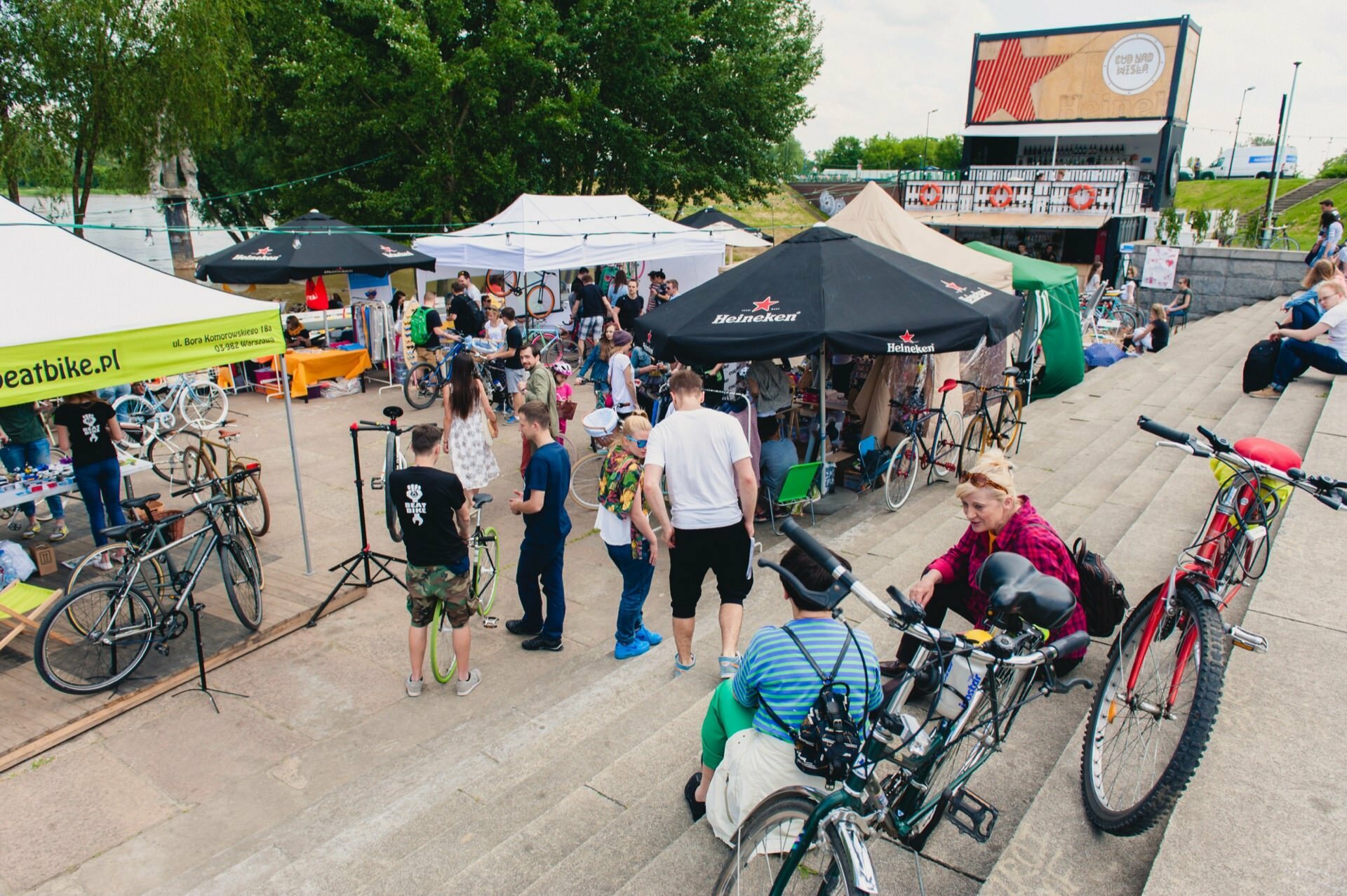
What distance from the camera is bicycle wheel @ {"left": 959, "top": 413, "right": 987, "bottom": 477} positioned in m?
9.13

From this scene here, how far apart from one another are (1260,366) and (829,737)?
9704mm

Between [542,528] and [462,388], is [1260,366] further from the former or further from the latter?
[462,388]

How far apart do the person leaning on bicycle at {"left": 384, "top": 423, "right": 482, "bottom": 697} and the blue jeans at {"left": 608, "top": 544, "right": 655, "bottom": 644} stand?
3.19 ft

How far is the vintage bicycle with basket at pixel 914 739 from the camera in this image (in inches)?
81.5

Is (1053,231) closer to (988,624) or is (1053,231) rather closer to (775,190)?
(775,190)

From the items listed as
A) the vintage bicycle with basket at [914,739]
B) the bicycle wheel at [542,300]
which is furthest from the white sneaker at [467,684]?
the bicycle wheel at [542,300]

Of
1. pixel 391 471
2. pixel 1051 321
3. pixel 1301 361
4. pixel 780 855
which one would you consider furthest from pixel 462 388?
pixel 1051 321

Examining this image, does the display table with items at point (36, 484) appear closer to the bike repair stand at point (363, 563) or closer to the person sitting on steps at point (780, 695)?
the bike repair stand at point (363, 563)

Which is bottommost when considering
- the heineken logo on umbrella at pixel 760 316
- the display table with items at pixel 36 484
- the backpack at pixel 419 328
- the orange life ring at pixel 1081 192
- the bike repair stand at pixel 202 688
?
the bike repair stand at pixel 202 688

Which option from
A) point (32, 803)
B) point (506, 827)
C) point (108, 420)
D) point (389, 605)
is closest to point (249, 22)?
point (108, 420)

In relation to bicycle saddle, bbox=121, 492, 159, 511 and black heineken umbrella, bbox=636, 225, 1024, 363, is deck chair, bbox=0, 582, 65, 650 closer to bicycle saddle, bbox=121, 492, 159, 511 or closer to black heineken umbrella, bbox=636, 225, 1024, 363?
bicycle saddle, bbox=121, 492, 159, 511

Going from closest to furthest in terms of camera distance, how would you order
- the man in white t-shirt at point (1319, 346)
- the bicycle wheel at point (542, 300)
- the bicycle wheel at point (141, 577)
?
the bicycle wheel at point (141, 577) < the man in white t-shirt at point (1319, 346) < the bicycle wheel at point (542, 300)

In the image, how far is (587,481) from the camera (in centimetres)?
909

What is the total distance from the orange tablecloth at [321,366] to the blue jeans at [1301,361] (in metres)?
13.0
